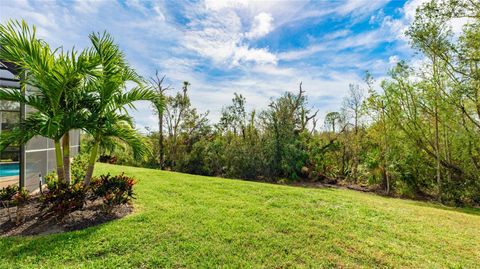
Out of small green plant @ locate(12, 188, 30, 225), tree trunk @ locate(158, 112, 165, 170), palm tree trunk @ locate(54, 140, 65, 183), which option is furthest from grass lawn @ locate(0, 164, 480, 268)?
tree trunk @ locate(158, 112, 165, 170)

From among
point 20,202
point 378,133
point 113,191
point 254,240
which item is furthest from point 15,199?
point 378,133

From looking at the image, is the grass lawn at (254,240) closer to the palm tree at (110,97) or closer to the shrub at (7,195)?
the shrub at (7,195)

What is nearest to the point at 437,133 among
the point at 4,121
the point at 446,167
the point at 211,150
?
the point at 446,167

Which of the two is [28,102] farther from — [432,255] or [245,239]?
[432,255]

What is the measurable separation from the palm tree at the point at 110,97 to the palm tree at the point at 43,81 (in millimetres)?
270

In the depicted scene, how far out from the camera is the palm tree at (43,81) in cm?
391

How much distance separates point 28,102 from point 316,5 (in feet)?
24.3

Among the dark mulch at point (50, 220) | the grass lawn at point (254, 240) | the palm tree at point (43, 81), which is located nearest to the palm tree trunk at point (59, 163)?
the palm tree at point (43, 81)

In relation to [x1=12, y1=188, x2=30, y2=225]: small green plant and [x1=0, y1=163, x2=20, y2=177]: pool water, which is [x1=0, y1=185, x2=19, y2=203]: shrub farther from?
[x1=0, y1=163, x2=20, y2=177]: pool water

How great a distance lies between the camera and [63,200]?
3906 mm

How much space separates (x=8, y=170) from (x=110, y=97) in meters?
4.22

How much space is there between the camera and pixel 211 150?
44.5 feet

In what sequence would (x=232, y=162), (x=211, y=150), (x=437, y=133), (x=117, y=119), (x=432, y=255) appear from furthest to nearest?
(x=211, y=150) → (x=232, y=162) → (x=437, y=133) → (x=117, y=119) → (x=432, y=255)

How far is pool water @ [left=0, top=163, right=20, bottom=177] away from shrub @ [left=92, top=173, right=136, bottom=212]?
9.59 feet
